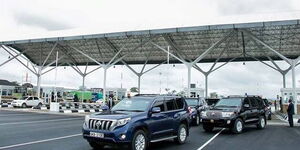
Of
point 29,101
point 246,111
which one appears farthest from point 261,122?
point 29,101

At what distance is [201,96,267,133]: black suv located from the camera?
536 inches

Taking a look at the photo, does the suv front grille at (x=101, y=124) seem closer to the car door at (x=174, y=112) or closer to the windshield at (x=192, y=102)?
the car door at (x=174, y=112)

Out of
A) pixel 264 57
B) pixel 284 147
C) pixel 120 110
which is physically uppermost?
pixel 264 57

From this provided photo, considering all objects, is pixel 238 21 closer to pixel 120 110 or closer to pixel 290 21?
pixel 290 21

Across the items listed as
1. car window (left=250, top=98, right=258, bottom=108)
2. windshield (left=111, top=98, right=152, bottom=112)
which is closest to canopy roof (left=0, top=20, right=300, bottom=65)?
car window (left=250, top=98, right=258, bottom=108)

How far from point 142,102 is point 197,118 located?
1002 centimetres

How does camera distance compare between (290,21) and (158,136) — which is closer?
(158,136)

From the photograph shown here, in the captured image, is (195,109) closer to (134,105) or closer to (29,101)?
(134,105)

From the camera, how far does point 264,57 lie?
1724 inches

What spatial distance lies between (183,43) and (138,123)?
2964 cm

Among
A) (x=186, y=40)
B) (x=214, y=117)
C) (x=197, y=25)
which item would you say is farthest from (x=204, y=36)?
(x=214, y=117)

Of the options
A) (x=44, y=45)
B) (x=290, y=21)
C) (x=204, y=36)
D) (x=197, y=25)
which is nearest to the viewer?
(x=290, y=21)

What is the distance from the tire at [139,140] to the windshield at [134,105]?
2.53ft

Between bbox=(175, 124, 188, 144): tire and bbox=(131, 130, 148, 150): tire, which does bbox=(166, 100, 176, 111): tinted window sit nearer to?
bbox=(175, 124, 188, 144): tire
